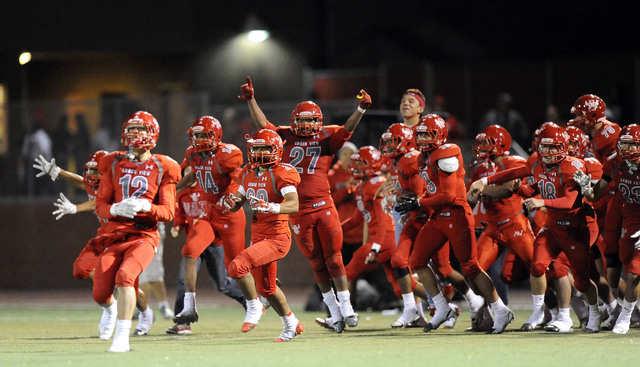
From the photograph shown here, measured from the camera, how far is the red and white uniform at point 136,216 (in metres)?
9.70

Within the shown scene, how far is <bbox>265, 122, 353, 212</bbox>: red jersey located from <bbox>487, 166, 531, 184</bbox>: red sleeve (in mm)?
1685

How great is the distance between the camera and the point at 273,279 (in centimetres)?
1065

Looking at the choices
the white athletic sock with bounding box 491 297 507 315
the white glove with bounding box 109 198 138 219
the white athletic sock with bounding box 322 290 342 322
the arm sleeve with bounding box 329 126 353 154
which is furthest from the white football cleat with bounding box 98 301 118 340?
the white athletic sock with bounding box 491 297 507 315

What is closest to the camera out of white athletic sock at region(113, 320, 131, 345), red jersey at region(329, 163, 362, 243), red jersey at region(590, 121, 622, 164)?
white athletic sock at region(113, 320, 131, 345)

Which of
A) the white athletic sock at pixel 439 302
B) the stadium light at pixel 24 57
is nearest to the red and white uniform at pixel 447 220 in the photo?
the white athletic sock at pixel 439 302

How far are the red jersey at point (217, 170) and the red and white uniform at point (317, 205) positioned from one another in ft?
A: 1.89

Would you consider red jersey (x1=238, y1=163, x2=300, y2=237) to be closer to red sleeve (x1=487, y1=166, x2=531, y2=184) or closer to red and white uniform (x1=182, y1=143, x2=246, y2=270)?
red and white uniform (x1=182, y1=143, x2=246, y2=270)

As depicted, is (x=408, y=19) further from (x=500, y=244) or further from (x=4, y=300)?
(x=500, y=244)

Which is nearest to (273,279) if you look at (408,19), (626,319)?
(626,319)

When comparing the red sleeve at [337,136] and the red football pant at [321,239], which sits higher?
the red sleeve at [337,136]

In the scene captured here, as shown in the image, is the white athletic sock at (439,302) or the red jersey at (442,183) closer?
the red jersey at (442,183)

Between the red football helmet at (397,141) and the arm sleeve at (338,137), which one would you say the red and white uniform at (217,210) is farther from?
the red football helmet at (397,141)

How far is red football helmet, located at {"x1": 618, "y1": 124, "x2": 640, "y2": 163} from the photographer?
11.0 metres

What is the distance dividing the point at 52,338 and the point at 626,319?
6.21 meters
